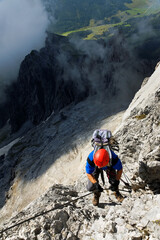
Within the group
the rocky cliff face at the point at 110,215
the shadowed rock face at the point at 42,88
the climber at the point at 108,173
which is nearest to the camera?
the rocky cliff face at the point at 110,215

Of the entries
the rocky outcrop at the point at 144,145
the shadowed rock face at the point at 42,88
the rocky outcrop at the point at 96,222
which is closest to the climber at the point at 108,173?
the rocky outcrop at the point at 96,222

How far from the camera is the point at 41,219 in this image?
7297 millimetres

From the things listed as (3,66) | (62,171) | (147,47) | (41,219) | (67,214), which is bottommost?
(62,171)

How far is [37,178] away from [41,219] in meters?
43.8

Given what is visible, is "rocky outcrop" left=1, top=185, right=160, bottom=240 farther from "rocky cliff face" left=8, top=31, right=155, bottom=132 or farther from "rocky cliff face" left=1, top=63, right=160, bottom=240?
"rocky cliff face" left=8, top=31, right=155, bottom=132

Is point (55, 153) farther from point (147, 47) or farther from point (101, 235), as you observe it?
point (147, 47)

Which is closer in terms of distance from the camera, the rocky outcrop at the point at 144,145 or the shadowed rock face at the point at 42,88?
the rocky outcrop at the point at 144,145

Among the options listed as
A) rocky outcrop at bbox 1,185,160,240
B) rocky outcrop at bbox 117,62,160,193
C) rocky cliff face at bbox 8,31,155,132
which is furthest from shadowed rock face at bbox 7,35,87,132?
rocky outcrop at bbox 1,185,160,240

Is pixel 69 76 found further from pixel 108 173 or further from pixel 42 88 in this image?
pixel 108 173

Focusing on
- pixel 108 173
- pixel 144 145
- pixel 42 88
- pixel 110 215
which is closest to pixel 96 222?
pixel 110 215

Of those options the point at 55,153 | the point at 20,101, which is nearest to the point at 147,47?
the point at 55,153

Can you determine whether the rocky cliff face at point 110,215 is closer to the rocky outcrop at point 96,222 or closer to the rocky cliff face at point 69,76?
the rocky outcrop at point 96,222

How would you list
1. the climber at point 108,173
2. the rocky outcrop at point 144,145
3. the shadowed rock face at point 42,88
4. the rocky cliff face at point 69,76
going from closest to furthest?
the rocky outcrop at point 144,145 < the climber at point 108,173 < the rocky cliff face at point 69,76 < the shadowed rock face at point 42,88

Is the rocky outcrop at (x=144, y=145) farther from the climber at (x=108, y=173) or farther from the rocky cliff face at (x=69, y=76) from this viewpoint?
the rocky cliff face at (x=69, y=76)
